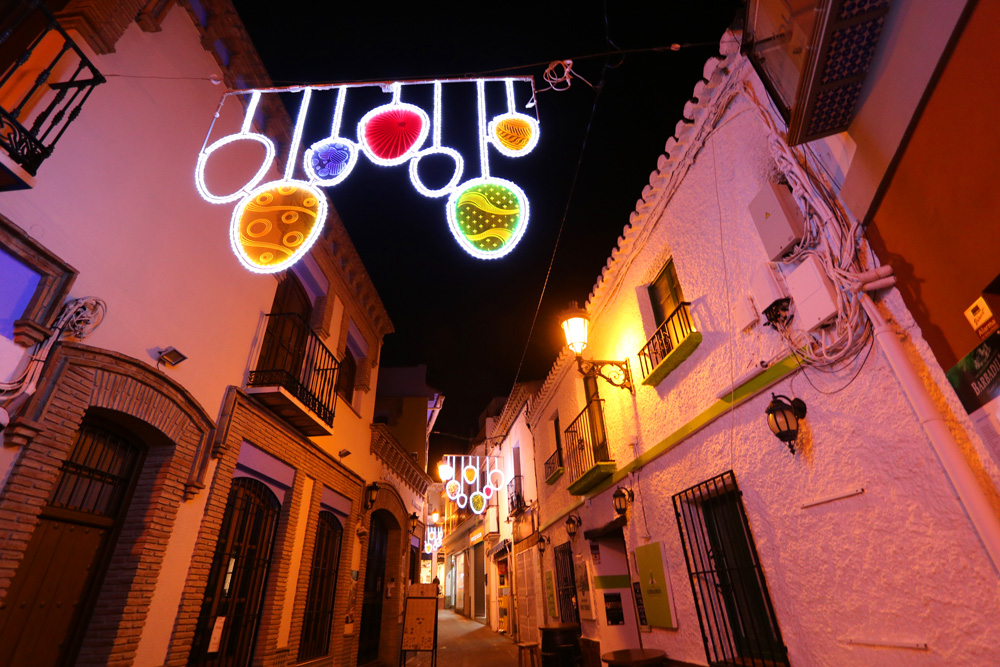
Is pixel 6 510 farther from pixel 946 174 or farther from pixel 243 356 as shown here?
pixel 946 174

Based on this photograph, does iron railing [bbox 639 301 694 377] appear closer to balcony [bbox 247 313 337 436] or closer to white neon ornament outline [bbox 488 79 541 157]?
white neon ornament outline [bbox 488 79 541 157]

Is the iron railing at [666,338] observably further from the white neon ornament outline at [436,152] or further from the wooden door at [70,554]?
the wooden door at [70,554]

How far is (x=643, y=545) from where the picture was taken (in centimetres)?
653

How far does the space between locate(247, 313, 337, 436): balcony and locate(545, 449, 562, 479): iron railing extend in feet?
17.3

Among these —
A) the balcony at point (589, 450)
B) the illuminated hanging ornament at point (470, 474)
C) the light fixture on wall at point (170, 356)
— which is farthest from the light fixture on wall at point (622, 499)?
the illuminated hanging ornament at point (470, 474)

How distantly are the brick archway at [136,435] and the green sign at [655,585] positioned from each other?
5.88m

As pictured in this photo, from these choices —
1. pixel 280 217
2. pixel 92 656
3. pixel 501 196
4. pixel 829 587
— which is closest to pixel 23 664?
pixel 92 656

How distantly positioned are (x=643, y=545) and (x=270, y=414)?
5.91 metres

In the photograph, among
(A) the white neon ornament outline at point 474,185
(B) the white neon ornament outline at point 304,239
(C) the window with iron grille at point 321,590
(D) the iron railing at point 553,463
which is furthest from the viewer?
(D) the iron railing at point 553,463

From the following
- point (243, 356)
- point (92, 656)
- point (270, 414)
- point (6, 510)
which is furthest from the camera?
point (270, 414)

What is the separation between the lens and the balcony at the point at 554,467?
10369mm

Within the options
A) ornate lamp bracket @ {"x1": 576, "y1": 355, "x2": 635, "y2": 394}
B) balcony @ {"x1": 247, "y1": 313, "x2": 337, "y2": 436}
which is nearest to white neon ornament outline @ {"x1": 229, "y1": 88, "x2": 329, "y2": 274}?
balcony @ {"x1": 247, "y1": 313, "x2": 337, "y2": 436}

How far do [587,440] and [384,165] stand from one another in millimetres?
6229

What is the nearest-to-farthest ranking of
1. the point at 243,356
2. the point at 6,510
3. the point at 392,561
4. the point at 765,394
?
the point at 6,510 < the point at 765,394 < the point at 243,356 < the point at 392,561
